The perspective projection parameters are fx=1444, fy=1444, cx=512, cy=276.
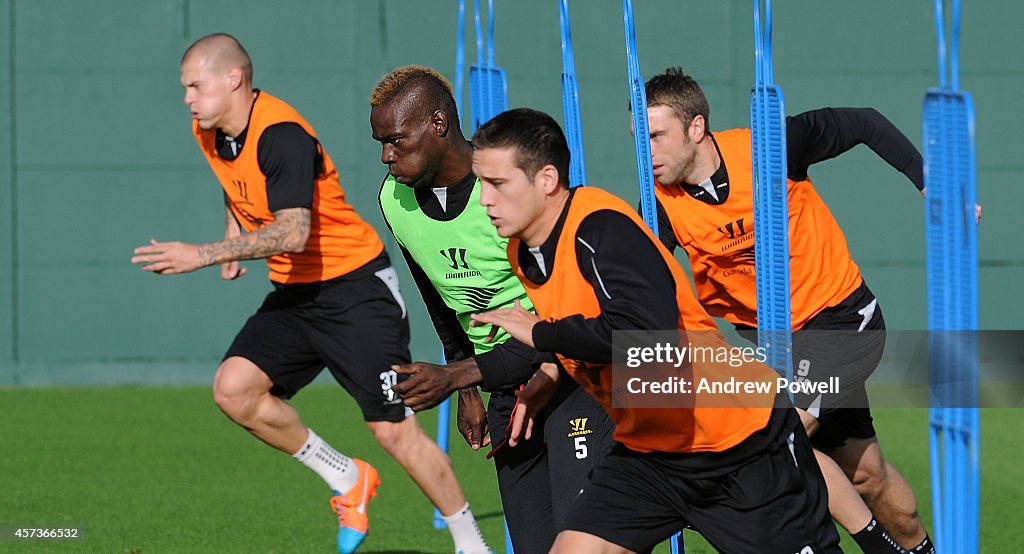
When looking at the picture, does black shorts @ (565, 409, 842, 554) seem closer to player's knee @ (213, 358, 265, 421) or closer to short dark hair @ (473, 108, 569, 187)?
short dark hair @ (473, 108, 569, 187)

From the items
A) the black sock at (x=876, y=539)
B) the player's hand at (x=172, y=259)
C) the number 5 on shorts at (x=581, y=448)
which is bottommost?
the black sock at (x=876, y=539)

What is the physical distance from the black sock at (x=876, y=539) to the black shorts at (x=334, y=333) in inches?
86.2

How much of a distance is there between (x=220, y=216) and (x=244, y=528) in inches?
201

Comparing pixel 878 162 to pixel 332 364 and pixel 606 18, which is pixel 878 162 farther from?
pixel 332 364

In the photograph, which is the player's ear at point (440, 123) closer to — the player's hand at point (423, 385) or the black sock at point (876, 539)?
the player's hand at point (423, 385)

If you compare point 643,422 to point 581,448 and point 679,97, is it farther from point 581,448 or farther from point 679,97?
point 679,97

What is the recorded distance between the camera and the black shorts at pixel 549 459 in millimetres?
4406

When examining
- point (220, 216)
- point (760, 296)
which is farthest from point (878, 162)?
point (760, 296)

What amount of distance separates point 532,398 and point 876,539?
4.90ft

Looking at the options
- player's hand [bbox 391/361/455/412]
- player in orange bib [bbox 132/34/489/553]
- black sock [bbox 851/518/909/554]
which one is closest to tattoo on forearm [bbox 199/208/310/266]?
player in orange bib [bbox 132/34/489/553]

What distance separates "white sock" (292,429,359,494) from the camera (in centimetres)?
632

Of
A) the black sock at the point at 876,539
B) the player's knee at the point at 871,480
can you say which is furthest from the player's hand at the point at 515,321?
the player's knee at the point at 871,480

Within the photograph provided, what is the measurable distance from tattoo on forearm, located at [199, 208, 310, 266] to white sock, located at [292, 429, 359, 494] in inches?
37.1

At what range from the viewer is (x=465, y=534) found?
5871mm
